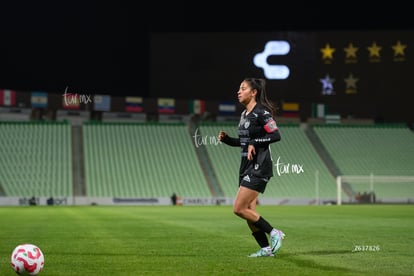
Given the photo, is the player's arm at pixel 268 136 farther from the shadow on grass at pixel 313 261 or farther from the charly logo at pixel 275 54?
the charly logo at pixel 275 54

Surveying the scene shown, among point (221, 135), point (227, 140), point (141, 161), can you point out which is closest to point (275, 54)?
point (141, 161)

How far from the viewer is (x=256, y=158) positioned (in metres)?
10.3

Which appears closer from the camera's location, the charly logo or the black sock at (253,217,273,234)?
the black sock at (253,217,273,234)

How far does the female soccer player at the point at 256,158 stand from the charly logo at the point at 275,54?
39012 millimetres

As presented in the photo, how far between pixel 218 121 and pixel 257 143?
46204 millimetres

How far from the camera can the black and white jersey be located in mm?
10227

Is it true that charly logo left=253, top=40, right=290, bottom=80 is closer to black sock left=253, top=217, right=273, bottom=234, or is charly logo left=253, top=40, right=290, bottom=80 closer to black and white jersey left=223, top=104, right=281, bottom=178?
black and white jersey left=223, top=104, right=281, bottom=178

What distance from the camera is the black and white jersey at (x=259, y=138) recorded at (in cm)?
1023

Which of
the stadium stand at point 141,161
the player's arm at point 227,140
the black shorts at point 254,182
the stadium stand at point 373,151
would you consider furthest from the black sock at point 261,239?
the stadium stand at point 373,151

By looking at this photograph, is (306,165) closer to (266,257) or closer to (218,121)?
(218,121)

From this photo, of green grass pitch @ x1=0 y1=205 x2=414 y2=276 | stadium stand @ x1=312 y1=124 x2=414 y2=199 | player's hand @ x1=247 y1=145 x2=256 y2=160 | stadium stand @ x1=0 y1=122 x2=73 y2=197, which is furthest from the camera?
stadium stand @ x1=312 y1=124 x2=414 y2=199

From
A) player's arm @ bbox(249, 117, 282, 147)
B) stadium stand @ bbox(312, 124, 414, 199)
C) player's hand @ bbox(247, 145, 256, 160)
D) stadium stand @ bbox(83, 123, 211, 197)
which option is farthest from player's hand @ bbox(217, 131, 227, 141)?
stadium stand @ bbox(312, 124, 414, 199)

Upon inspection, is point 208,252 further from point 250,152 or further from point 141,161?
point 141,161

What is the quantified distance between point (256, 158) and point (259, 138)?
1.05 ft
